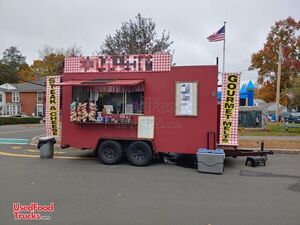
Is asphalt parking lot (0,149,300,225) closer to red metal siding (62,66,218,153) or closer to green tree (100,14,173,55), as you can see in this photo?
red metal siding (62,66,218,153)

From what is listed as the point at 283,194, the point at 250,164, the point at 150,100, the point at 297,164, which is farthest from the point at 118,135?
the point at 297,164

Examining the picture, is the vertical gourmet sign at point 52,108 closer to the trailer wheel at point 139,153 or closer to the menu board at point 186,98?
the trailer wheel at point 139,153

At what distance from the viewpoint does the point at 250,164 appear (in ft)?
33.2

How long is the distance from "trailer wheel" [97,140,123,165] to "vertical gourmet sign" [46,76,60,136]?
2.42 metres

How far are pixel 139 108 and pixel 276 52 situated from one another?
1841 inches

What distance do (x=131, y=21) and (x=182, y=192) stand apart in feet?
73.5

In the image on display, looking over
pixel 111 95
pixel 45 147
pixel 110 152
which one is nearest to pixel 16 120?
pixel 45 147

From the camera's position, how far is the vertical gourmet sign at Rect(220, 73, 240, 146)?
10.0m

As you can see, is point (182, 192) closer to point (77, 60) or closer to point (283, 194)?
point (283, 194)

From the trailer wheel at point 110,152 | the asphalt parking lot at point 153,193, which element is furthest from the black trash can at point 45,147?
the trailer wheel at point 110,152

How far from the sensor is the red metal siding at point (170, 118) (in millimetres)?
9586

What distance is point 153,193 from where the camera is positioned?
6508mm

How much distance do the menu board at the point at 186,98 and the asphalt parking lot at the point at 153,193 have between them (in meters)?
1.80

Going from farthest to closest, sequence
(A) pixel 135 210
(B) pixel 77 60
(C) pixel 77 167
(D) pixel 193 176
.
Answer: (B) pixel 77 60, (C) pixel 77 167, (D) pixel 193 176, (A) pixel 135 210
